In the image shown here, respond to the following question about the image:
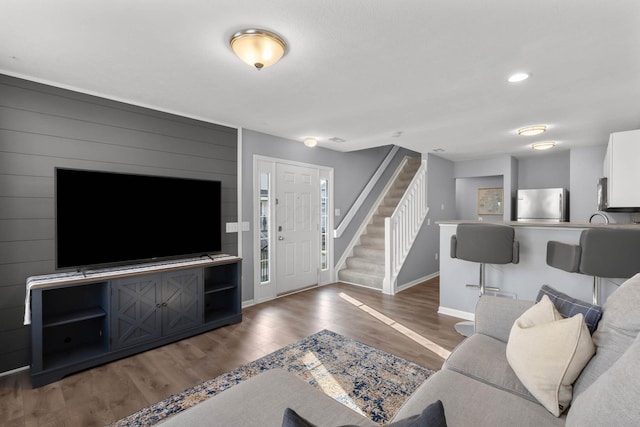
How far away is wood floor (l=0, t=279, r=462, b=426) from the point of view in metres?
2.09

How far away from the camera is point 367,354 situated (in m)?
2.76

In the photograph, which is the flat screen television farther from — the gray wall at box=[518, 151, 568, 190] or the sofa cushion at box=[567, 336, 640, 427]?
the gray wall at box=[518, 151, 568, 190]

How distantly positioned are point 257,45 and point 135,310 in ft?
8.13

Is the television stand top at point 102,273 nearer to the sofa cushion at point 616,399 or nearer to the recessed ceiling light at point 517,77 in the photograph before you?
the sofa cushion at point 616,399

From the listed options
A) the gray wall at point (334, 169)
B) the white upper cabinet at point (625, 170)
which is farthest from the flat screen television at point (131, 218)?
the white upper cabinet at point (625, 170)

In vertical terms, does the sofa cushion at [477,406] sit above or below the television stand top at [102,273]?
below

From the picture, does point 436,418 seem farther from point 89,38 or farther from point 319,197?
point 319,197

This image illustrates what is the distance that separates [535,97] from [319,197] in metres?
3.18

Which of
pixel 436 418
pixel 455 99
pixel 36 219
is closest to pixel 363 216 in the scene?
pixel 455 99

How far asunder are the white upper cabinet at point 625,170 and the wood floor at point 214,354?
81.3 inches

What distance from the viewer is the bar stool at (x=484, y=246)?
3.09 metres

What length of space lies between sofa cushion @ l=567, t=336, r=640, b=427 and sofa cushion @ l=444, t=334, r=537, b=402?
1.63 feet

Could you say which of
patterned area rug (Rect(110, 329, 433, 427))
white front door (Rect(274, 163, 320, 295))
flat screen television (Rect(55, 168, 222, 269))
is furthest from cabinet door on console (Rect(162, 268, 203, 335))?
white front door (Rect(274, 163, 320, 295))

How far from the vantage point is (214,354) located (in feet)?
9.27
